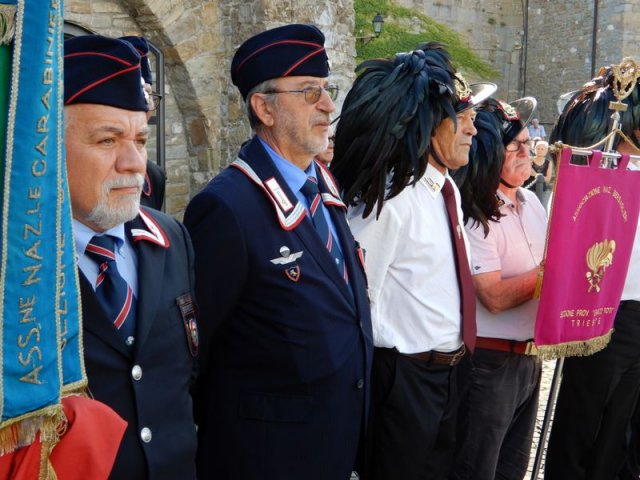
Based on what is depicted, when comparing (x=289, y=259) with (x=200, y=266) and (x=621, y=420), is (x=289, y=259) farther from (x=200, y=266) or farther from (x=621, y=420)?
(x=621, y=420)

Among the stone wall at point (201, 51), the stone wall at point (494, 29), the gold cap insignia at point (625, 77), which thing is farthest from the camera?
the stone wall at point (494, 29)

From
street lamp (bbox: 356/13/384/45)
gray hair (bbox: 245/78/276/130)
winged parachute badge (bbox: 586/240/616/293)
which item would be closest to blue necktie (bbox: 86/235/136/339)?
gray hair (bbox: 245/78/276/130)

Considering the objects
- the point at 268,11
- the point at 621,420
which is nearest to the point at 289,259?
the point at 621,420

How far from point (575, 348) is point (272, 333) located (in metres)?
1.64

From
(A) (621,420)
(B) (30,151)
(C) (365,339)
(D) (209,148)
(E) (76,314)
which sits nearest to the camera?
(B) (30,151)

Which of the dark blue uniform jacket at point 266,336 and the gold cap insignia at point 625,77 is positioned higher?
the gold cap insignia at point 625,77

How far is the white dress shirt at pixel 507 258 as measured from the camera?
3.43 metres

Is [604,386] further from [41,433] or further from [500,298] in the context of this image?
[41,433]

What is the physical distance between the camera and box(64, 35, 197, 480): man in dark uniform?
1829 millimetres

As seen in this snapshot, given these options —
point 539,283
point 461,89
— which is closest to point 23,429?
point 461,89

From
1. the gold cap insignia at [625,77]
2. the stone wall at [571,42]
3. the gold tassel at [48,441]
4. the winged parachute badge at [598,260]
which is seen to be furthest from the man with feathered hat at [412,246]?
the stone wall at [571,42]

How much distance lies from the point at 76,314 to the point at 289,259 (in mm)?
1035

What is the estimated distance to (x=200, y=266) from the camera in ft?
8.20

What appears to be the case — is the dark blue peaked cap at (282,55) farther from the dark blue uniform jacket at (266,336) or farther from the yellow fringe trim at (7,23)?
A: the yellow fringe trim at (7,23)
